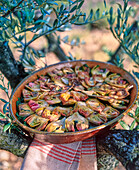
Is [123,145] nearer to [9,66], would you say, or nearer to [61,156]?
[61,156]

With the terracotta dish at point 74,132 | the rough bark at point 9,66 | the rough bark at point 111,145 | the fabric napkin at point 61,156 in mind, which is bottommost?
the fabric napkin at point 61,156

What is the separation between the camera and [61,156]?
87 cm

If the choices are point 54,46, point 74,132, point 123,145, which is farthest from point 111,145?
point 54,46

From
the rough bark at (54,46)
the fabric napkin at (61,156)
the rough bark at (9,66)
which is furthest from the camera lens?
the rough bark at (54,46)

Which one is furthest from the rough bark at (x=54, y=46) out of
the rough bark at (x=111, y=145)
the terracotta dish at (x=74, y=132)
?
the rough bark at (x=111, y=145)

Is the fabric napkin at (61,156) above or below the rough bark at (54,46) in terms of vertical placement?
below

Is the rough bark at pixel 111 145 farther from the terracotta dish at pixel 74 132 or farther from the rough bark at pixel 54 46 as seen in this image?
the rough bark at pixel 54 46

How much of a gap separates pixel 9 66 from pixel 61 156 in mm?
645

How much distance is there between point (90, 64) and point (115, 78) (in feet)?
0.69

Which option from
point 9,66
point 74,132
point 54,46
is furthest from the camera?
point 54,46

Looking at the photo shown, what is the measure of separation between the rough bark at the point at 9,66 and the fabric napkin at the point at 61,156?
51cm

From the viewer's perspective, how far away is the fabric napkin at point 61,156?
0.86 meters

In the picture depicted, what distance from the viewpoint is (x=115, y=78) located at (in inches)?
46.2

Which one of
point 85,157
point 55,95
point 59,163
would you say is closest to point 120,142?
point 85,157
